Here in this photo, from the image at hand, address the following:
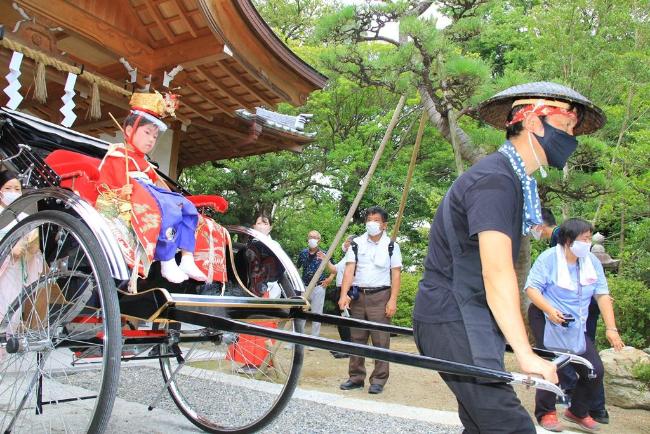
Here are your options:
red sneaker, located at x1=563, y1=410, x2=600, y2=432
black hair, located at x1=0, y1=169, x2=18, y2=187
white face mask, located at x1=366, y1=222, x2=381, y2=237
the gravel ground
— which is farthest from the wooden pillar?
red sneaker, located at x1=563, y1=410, x2=600, y2=432

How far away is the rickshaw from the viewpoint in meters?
2.34

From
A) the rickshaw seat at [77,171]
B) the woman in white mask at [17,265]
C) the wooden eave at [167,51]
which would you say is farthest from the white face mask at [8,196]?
the wooden eave at [167,51]

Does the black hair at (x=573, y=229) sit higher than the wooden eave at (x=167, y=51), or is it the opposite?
the wooden eave at (x=167, y=51)

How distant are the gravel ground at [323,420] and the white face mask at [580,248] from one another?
1.75 meters

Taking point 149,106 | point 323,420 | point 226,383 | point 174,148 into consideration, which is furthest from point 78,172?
point 174,148

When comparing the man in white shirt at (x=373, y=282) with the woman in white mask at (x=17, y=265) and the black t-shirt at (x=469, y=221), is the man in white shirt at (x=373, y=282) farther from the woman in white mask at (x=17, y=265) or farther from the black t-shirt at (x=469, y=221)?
the black t-shirt at (x=469, y=221)

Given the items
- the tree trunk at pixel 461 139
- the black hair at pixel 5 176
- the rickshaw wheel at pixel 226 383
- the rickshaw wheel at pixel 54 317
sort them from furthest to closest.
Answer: the tree trunk at pixel 461 139 < the black hair at pixel 5 176 < the rickshaw wheel at pixel 226 383 < the rickshaw wheel at pixel 54 317

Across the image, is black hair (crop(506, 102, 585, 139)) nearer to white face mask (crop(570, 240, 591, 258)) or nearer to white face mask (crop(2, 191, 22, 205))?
white face mask (crop(570, 240, 591, 258))

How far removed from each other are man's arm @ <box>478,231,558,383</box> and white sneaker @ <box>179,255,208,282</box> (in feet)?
5.93

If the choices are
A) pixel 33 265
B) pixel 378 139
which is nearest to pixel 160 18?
pixel 33 265

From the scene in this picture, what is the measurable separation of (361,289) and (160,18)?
3363 millimetres

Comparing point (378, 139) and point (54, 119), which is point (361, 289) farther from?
point (378, 139)

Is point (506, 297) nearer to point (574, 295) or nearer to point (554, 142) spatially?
point (554, 142)

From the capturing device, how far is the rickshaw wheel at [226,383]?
3164 millimetres
